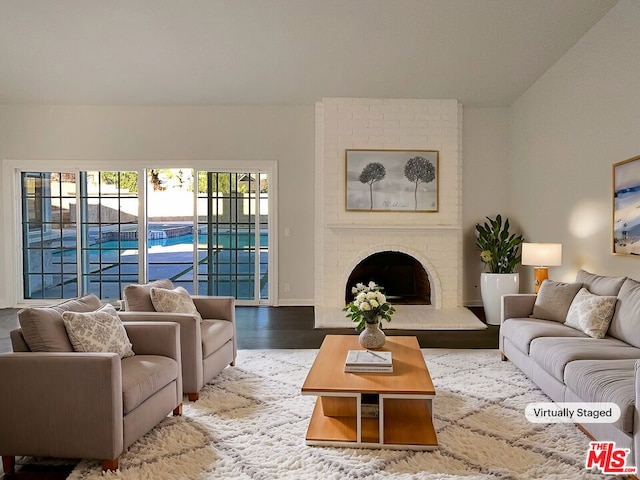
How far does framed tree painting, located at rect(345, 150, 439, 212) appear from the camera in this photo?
718 cm

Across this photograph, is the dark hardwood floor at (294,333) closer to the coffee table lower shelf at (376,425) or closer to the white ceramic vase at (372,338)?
the white ceramic vase at (372,338)

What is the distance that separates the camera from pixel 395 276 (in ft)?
25.2

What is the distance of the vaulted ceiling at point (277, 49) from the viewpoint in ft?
16.8

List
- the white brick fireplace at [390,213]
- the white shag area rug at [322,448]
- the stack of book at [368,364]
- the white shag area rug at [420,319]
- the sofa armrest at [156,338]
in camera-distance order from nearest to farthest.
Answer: the white shag area rug at [322,448]
the stack of book at [368,364]
the sofa armrest at [156,338]
the white shag area rug at [420,319]
the white brick fireplace at [390,213]

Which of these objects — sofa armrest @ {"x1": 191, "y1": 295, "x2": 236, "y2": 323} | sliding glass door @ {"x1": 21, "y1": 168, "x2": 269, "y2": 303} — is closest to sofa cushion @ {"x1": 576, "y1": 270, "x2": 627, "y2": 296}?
sofa armrest @ {"x1": 191, "y1": 295, "x2": 236, "y2": 323}

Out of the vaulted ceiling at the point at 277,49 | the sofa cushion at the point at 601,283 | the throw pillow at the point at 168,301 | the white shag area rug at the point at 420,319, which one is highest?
the vaulted ceiling at the point at 277,49

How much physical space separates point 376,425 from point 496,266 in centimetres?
404

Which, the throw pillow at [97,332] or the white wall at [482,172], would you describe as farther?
the white wall at [482,172]

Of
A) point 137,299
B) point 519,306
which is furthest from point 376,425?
point 519,306

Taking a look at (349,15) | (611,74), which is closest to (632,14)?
(611,74)

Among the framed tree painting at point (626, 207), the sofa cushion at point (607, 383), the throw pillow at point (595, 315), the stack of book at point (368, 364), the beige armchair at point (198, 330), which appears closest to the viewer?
the sofa cushion at point (607, 383)

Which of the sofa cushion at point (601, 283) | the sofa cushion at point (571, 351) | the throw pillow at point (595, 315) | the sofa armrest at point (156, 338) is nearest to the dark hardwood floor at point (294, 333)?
the sofa cushion at point (601, 283)

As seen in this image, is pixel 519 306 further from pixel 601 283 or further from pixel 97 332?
pixel 97 332

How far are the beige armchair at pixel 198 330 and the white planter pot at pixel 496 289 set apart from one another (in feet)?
11.2
